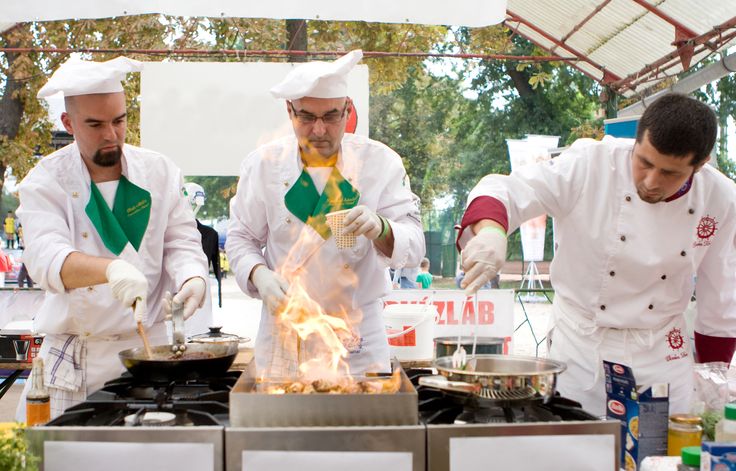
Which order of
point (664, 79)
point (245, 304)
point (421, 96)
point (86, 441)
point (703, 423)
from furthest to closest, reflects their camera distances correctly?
point (421, 96) < point (245, 304) < point (664, 79) < point (703, 423) < point (86, 441)

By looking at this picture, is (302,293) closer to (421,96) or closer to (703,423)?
(703,423)

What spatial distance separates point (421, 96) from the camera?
83.3 ft

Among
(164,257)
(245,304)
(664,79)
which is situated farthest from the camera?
(245,304)

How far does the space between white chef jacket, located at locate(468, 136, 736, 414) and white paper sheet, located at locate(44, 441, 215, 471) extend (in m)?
1.33

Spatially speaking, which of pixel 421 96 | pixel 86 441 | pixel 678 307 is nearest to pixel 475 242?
pixel 678 307

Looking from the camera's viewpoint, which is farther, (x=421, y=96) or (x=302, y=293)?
(x=421, y=96)

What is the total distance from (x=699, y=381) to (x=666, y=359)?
47 cm

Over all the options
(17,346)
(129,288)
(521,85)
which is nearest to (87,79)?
(129,288)

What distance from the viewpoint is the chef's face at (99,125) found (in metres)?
2.47

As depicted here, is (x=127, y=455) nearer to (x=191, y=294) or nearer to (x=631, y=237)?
(x=191, y=294)

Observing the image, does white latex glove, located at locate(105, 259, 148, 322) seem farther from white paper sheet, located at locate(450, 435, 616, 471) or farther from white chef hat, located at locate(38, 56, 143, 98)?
white paper sheet, located at locate(450, 435, 616, 471)

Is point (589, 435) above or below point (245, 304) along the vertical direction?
above

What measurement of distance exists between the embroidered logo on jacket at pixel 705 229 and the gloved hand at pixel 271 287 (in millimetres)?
1488

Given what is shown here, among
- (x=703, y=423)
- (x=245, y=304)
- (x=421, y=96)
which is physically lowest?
(x=245, y=304)
